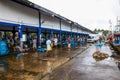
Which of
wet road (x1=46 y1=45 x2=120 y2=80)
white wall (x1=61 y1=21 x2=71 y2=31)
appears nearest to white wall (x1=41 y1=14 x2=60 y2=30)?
white wall (x1=61 y1=21 x2=71 y2=31)

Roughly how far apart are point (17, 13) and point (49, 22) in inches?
408

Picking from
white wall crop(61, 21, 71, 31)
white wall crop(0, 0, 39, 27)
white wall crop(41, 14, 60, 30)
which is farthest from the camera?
white wall crop(61, 21, 71, 31)

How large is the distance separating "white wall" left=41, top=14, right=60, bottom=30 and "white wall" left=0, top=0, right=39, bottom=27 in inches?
90.5

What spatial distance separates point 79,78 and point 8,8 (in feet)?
35.0

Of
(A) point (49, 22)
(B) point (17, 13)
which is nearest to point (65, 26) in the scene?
(A) point (49, 22)

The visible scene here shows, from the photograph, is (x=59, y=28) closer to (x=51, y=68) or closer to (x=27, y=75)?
(x=51, y=68)

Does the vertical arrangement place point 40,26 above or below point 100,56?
above

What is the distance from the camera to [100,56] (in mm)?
20938

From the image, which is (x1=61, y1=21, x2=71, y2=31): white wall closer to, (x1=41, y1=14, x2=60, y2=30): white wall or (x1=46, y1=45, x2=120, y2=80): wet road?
(x1=41, y1=14, x2=60, y2=30): white wall

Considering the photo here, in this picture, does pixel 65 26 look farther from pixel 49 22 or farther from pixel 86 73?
pixel 86 73

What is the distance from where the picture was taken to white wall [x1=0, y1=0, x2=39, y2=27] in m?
17.4

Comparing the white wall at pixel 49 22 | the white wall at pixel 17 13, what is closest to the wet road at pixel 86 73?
the white wall at pixel 17 13

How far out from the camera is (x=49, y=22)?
29.8m

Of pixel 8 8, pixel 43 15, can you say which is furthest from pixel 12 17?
pixel 43 15
